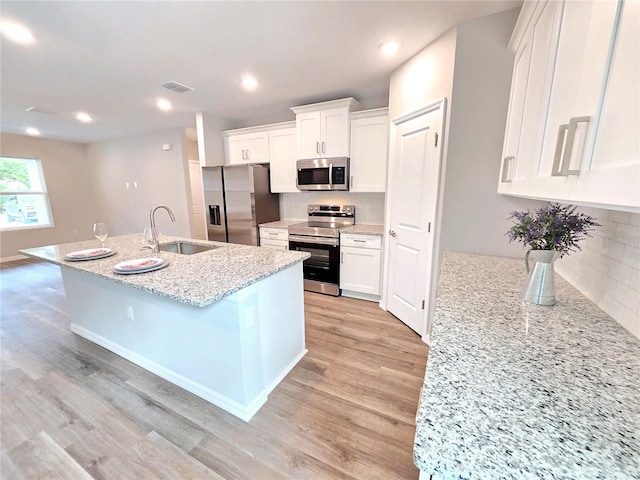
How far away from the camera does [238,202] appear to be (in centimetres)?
373

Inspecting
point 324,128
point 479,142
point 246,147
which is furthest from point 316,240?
point 479,142

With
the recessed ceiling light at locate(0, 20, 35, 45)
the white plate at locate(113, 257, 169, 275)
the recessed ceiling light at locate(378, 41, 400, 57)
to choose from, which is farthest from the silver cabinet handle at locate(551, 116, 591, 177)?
the recessed ceiling light at locate(0, 20, 35, 45)

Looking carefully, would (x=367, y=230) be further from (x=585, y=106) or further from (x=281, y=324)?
(x=585, y=106)

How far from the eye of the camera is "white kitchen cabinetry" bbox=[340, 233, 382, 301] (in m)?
3.02

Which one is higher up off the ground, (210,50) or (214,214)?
(210,50)

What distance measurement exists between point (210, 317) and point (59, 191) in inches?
274

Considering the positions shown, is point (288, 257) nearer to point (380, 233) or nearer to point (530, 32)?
point (380, 233)

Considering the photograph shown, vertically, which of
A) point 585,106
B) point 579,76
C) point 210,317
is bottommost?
point 210,317

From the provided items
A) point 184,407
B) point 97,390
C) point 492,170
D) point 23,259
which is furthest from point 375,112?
point 23,259

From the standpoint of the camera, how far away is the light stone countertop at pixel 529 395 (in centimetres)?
47

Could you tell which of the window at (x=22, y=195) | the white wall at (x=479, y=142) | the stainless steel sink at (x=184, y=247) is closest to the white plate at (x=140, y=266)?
the stainless steel sink at (x=184, y=247)

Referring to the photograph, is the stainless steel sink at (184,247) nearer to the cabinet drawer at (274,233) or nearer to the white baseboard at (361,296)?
the cabinet drawer at (274,233)

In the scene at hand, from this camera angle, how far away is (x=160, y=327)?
1.78 m

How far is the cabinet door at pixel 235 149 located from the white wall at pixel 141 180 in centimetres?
130
